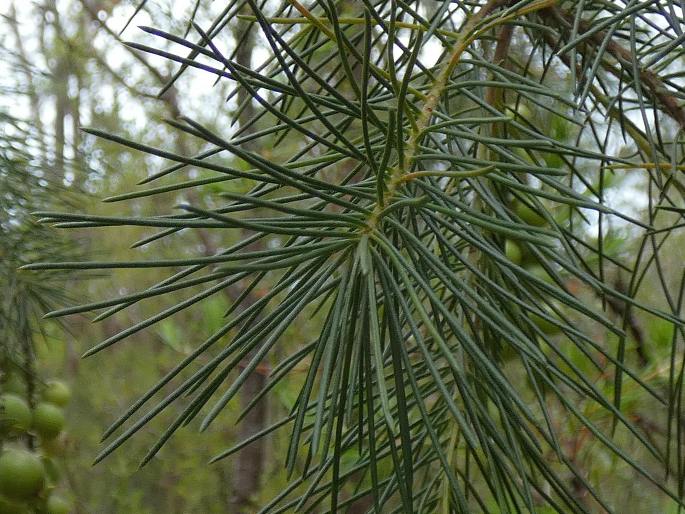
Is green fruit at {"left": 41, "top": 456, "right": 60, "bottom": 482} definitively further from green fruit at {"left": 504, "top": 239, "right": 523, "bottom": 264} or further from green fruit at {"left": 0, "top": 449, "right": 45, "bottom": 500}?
green fruit at {"left": 504, "top": 239, "right": 523, "bottom": 264}

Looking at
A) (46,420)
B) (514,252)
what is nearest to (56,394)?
(46,420)

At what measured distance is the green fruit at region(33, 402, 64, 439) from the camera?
0.51 meters

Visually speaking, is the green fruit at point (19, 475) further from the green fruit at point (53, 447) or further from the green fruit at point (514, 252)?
the green fruit at point (514, 252)

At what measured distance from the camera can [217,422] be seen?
171 cm

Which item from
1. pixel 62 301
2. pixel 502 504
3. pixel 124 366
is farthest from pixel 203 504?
pixel 502 504

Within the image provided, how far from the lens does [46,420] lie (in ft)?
1.67

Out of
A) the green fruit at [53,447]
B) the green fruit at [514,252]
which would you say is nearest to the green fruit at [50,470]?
the green fruit at [53,447]

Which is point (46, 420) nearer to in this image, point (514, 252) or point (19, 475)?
point (19, 475)

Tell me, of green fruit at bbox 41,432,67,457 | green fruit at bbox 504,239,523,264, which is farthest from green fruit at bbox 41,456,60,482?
green fruit at bbox 504,239,523,264

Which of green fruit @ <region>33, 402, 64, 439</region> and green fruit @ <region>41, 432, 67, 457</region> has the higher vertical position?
green fruit @ <region>33, 402, 64, 439</region>

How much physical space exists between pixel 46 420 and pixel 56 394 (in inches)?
1.2

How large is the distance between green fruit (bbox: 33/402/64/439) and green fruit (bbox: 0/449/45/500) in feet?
0.13

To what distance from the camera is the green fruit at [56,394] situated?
0.53 metres

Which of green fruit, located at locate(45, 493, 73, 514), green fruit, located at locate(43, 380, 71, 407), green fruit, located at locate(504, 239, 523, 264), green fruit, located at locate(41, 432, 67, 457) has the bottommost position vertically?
green fruit, located at locate(45, 493, 73, 514)
